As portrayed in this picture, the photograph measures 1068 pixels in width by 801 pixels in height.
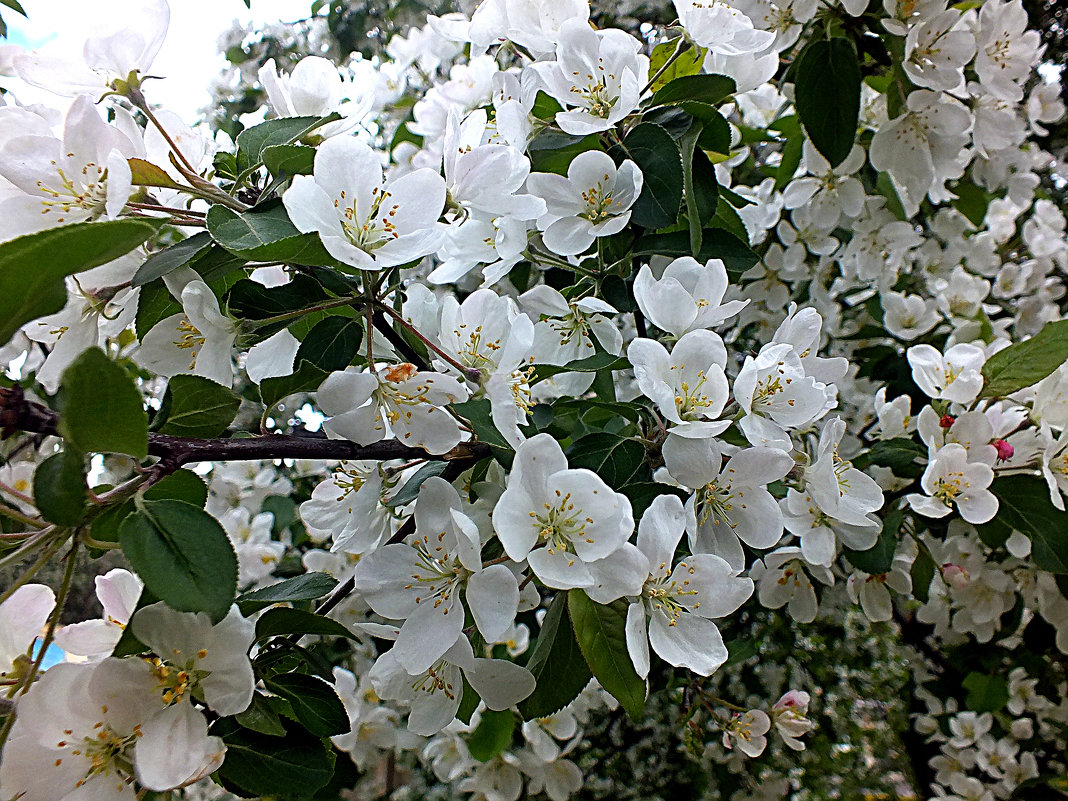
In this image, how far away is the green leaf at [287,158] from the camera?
675 millimetres

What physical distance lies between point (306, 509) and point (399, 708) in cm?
131

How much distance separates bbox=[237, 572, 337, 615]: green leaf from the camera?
2.30ft

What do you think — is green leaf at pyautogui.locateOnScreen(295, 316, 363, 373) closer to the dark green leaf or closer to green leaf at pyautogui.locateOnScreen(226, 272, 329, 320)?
green leaf at pyautogui.locateOnScreen(226, 272, 329, 320)

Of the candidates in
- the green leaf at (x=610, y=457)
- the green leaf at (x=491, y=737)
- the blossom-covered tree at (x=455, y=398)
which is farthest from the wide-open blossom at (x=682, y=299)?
the green leaf at (x=491, y=737)

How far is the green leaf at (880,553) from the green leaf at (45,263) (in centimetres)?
93

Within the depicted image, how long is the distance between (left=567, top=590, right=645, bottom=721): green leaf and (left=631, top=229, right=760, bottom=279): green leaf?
1.45ft

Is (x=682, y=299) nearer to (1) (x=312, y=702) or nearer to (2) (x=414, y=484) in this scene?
(2) (x=414, y=484)

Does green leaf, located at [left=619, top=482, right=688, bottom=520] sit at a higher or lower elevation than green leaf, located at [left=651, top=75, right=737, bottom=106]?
lower

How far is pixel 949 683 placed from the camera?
2.44 m

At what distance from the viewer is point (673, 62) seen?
976mm

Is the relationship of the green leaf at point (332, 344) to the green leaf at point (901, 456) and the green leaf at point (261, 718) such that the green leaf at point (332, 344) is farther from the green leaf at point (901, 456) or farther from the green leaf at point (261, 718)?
the green leaf at point (901, 456)

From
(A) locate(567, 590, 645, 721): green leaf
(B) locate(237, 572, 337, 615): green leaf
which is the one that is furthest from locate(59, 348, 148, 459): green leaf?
(A) locate(567, 590, 645, 721): green leaf

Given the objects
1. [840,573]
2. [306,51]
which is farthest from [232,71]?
[840,573]

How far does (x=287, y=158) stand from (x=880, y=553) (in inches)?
34.0
